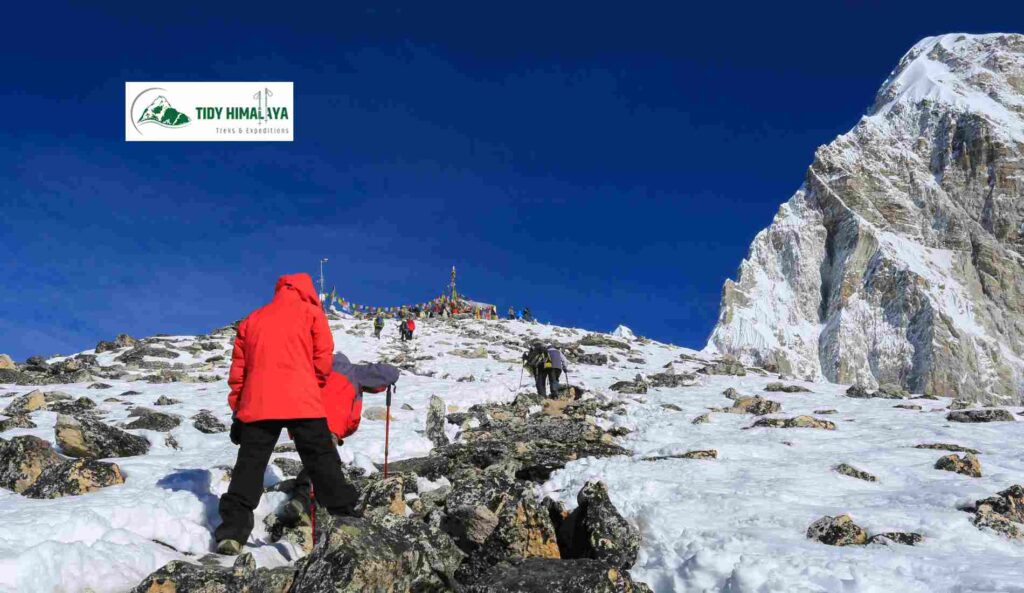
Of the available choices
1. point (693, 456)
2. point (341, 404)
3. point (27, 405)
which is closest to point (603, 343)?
point (693, 456)

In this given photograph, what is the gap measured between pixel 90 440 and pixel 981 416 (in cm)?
1521

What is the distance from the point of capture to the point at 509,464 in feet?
25.5

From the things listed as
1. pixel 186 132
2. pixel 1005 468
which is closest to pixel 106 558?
pixel 1005 468

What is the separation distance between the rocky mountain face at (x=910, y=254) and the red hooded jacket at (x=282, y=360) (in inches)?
4847

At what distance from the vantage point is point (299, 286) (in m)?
5.99

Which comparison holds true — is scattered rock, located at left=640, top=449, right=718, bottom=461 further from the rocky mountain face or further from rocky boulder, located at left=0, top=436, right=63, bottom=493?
the rocky mountain face

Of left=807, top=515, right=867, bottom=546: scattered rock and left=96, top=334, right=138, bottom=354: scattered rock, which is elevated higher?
left=96, top=334, right=138, bottom=354: scattered rock

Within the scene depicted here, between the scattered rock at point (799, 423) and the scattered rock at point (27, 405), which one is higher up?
the scattered rock at point (27, 405)

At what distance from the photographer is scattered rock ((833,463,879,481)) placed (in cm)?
777

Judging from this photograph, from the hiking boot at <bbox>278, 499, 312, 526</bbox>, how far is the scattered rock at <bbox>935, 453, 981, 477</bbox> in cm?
786

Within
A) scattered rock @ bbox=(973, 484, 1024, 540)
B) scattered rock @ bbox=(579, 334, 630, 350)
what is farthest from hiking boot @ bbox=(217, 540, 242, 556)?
scattered rock @ bbox=(579, 334, 630, 350)

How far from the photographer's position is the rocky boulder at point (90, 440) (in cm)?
744

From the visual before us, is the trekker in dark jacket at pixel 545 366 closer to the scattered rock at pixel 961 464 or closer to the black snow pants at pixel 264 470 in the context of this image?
the scattered rock at pixel 961 464

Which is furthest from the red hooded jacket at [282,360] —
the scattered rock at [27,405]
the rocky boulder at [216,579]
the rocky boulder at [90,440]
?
the scattered rock at [27,405]
